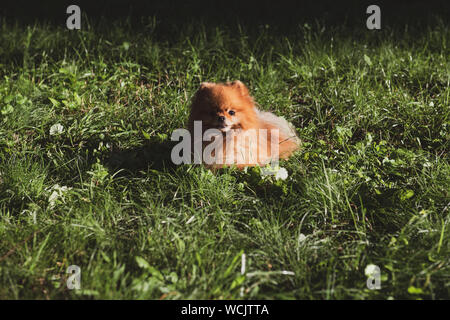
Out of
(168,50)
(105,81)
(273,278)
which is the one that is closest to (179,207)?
(273,278)

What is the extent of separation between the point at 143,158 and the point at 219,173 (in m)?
0.64

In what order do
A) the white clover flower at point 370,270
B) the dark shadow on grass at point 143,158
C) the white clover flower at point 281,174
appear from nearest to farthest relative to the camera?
1. the white clover flower at point 370,270
2. the white clover flower at point 281,174
3. the dark shadow on grass at point 143,158

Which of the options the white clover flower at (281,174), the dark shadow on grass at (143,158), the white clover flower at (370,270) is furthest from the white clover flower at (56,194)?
the white clover flower at (370,270)

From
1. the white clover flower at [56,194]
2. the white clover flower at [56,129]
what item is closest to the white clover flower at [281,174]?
the white clover flower at [56,194]

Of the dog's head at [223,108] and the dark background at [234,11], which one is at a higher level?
the dark background at [234,11]

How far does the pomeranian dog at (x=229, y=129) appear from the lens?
2.61 meters

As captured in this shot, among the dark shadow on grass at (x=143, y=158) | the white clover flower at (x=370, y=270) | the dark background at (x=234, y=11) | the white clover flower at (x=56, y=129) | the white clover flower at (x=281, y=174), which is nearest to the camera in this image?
the white clover flower at (x=370, y=270)

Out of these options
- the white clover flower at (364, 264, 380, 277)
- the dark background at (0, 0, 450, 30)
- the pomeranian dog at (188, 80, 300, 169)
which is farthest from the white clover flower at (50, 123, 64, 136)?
the white clover flower at (364, 264, 380, 277)

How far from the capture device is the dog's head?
2598 mm

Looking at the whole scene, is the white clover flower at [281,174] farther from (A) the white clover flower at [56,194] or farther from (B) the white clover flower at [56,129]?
(B) the white clover flower at [56,129]

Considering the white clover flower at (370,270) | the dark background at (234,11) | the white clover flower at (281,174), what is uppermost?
the dark background at (234,11)

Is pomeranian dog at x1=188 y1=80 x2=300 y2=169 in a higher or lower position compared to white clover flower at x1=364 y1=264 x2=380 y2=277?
higher

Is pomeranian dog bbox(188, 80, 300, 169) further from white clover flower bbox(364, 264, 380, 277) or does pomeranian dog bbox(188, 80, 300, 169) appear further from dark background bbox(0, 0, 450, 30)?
dark background bbox(0, 0, 450, 30)

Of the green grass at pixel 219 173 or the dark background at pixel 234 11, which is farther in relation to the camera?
the dark background at pixel 234 11
